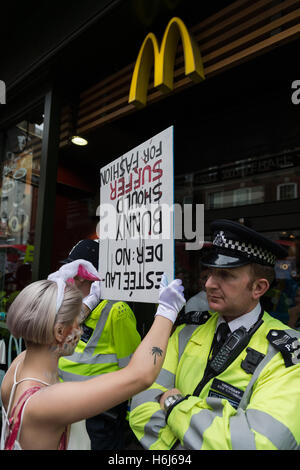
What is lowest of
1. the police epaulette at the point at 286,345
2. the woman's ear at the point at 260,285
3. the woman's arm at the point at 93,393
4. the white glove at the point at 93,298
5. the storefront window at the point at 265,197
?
the woman's arm at the point at 93,393

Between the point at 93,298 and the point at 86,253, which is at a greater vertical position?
the point at 86,253

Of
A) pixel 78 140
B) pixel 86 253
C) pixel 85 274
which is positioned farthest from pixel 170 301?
pixel 78 140

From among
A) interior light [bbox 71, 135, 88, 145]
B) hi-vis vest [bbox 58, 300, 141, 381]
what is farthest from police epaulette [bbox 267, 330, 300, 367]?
interior light [bbox 71, 135, 88, 145]

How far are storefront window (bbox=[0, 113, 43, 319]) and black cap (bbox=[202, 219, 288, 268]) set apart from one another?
298 cm

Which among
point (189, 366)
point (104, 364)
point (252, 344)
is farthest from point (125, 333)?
point (252, 344)

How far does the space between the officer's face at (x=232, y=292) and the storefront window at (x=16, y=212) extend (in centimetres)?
302

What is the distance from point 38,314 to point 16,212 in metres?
3.70

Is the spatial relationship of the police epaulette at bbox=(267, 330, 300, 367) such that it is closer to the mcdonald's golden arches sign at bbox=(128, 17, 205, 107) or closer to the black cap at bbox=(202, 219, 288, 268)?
the black cap at bbox=(202, 219, 288, 268)

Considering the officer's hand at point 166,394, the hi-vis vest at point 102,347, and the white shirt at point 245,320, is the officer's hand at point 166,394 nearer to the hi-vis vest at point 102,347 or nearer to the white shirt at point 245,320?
the white shirt at point 245,320

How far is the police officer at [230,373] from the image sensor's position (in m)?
1.16

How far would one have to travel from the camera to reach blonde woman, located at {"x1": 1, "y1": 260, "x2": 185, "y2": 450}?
1.05m

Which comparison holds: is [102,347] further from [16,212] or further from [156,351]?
[16,212]

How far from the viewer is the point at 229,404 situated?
1239 mm

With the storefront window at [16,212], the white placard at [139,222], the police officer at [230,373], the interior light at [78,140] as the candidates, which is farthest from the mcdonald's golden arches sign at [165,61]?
the storefront window at [16,212]
